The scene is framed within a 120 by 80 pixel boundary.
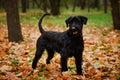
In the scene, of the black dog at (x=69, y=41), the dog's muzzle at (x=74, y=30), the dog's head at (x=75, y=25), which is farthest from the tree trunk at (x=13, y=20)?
the dog's muzzle at (x=74, y=30)

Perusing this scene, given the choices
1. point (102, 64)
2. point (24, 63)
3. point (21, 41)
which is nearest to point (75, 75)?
point (102, 64)

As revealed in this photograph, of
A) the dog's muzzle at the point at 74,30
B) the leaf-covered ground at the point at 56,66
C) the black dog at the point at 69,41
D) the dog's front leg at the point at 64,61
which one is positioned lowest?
the leaf-covered ground at the point at 56,66

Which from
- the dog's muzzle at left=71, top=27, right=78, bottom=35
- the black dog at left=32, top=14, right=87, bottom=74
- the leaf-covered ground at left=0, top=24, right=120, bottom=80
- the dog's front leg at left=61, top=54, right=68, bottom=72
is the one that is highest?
the dog's muzzle at left=71, top=27, right=78, bottom=35

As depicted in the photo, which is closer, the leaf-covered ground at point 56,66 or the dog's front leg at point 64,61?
the leaf-covered ground at point 56,66

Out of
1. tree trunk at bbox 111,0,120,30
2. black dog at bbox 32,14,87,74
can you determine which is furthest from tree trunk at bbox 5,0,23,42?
tree trunk at bbox 111,0,120,30

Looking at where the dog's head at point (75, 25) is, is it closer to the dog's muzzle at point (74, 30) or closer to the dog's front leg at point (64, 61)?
the dog's muzzle at point (74, 30)

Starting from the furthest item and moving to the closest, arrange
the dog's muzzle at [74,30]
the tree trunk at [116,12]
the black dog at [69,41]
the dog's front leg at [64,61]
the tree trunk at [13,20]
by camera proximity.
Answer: the tree trunk at [116,12], the tree trunk at [13,20], the dog's front leg at [64,61], the black dog at [69,41], the dog's muzzle at [74,30]

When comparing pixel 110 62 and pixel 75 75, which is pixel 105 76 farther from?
pixel 110 62

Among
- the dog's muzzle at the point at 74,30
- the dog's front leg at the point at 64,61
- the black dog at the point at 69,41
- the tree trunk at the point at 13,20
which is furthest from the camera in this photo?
the tree trunk at the point at 13,20

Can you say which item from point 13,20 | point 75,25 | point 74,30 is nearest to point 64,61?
point 74,30

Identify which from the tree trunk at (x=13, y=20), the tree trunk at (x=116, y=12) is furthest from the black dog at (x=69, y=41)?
the tree trunk at (x=116, y=12)

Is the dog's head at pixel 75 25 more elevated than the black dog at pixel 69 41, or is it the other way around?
the dog's head at pixel 75 25

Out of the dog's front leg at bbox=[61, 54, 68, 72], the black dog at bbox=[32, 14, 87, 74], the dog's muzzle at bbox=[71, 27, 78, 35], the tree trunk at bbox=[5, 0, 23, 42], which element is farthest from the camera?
the tree trunk at bbox=[5, 0, 23, 42]

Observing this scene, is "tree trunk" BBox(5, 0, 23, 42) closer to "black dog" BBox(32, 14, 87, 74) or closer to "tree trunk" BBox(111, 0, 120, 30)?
"black dog" BBox(32, 14, 87, 74)
